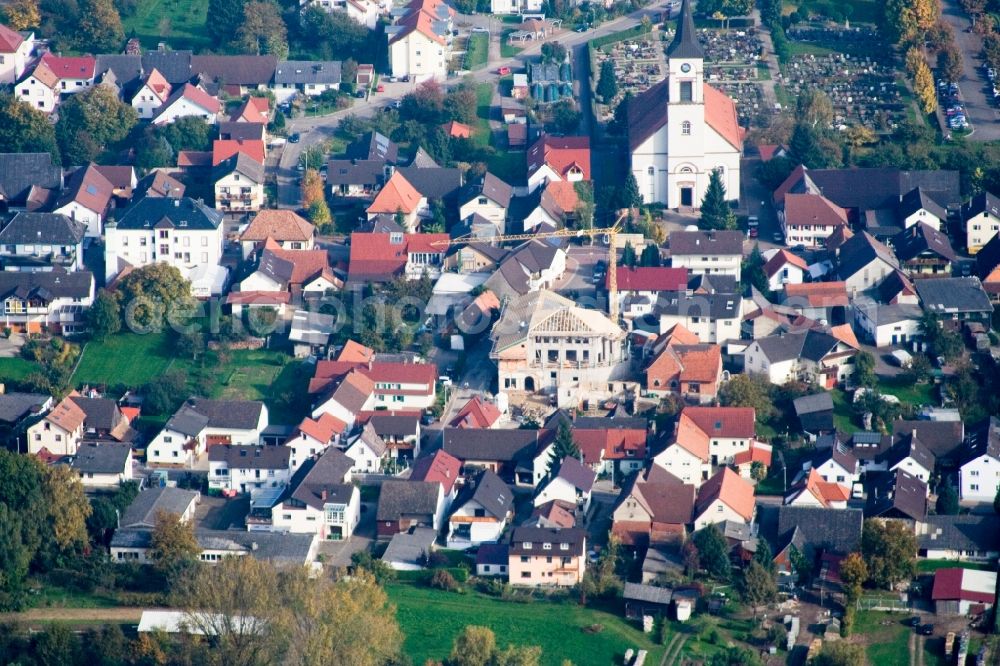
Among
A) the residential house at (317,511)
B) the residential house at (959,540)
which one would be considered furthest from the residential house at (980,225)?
the residential house at (317,511)

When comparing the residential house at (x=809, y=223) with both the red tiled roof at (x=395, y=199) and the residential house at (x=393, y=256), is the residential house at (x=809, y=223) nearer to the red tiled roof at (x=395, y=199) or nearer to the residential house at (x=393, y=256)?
the residential house at (x=393, y=256)

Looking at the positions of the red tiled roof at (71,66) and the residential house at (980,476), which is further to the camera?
the red tiled roof at (71,66)

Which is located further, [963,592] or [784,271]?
[784,271]

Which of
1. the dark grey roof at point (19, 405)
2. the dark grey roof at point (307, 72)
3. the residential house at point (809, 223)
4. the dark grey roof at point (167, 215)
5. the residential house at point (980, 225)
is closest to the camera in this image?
the dark grey roof at point (19, 405)

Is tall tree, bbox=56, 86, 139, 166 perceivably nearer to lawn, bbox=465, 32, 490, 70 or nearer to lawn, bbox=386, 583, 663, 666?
lawn, bbox=465, 32, 490, 70

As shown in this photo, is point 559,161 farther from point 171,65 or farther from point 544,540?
point 544,540

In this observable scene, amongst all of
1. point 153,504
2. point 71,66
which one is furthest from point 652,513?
point 71,66
